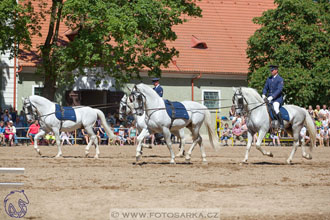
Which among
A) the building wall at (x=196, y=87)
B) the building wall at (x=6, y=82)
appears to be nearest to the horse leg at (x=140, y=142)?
the building wall at (x=6, y=82)

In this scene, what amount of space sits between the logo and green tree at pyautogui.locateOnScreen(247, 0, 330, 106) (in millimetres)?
25804

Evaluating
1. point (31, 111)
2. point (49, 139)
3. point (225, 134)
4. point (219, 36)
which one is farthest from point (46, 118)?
point (219, 36)

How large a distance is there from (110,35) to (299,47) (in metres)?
11.3

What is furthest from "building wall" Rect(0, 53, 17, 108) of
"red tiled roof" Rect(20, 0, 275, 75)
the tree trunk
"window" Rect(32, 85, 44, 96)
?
the tree trunk

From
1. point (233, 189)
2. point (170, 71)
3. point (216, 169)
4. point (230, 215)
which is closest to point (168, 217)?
point (230, 215)

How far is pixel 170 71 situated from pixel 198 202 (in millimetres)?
30073

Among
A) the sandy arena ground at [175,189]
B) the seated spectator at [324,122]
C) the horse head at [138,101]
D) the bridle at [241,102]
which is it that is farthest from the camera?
the seated spectator at [324,122]

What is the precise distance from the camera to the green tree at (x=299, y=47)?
3534 cm

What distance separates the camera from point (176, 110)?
1873 centimetres

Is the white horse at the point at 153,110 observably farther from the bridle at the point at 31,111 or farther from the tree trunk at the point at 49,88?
the tree trunk at the point at 49,88

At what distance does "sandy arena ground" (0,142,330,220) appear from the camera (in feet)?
33.2

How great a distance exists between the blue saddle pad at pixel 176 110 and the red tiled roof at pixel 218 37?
69.7 feet

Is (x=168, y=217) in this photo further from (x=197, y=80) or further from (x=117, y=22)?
(x=197, y=80)

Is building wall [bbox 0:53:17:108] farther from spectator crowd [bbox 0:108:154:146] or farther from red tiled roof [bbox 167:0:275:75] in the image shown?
red tiled roof [bbox 167:0:275:75]
